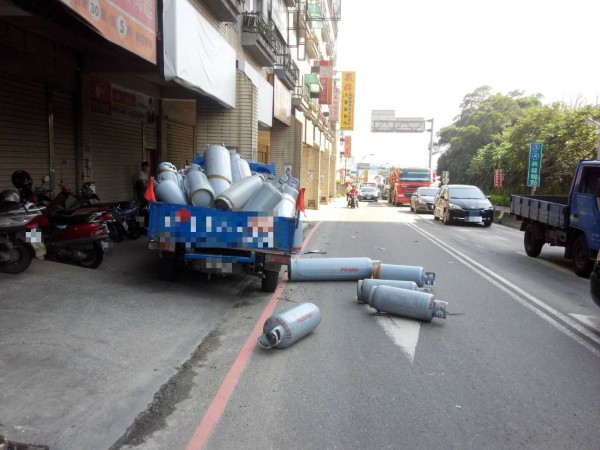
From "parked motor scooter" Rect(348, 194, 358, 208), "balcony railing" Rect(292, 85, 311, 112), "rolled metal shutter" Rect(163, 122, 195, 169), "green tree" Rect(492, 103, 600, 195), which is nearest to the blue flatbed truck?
"rolled metal shutter" Rect(163, 122, 195, 169)

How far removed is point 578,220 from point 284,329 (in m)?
7.58

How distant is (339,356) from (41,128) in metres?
8.31

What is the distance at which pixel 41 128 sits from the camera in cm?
1011

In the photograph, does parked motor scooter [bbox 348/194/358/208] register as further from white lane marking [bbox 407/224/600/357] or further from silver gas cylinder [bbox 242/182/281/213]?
silver gas cylinder [bbox 242/182/281/213]

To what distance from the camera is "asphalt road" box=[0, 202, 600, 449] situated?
11.8ft

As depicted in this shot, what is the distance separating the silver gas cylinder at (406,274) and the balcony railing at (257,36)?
10830 mm

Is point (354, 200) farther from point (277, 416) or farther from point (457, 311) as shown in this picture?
point (277, 416)

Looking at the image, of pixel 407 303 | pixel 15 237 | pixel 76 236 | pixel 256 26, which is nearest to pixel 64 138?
pixel 76 236

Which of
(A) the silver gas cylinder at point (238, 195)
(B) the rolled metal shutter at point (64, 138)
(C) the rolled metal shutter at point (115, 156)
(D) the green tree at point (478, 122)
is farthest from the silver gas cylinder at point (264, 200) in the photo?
(D) the green tree at point (478, 122)

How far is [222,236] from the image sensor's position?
6.85 m

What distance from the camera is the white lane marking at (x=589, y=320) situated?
6435mm

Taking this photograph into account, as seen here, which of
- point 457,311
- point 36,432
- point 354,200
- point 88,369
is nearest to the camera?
point 36,432

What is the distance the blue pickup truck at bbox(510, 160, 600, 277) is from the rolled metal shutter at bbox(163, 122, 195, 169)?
449 inches

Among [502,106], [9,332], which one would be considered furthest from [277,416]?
[502,106]
